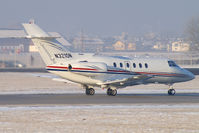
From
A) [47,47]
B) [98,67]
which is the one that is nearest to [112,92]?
[98,67]

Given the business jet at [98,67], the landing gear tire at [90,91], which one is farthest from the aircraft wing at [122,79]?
the landing gear tire at [90,91]

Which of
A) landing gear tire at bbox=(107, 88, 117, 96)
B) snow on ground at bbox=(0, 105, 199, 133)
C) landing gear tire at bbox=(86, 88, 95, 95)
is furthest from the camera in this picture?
landing gear tire at bbox=(86, 88, 95, 95)

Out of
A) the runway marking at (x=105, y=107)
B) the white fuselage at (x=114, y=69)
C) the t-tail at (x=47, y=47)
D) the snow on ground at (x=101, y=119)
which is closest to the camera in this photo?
the snow on ground at (x=101, y=119)

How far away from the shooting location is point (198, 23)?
113500 millimetres

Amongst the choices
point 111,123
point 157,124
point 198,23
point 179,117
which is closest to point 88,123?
point 111,123

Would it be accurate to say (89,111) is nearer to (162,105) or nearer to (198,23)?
(162,105)

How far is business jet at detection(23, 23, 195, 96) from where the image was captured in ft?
105

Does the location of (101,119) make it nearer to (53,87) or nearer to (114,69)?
(114,69)

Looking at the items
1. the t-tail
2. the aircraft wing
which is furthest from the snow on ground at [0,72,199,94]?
the t-tail

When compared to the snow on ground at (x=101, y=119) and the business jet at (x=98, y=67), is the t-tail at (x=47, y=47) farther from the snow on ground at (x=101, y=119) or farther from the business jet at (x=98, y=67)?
the snow on ground at (x=101, y=119)

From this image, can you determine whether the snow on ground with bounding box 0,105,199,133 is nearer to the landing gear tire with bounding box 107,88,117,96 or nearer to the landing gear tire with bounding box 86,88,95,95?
the landing gear tire with bounding box 107,88,117,96

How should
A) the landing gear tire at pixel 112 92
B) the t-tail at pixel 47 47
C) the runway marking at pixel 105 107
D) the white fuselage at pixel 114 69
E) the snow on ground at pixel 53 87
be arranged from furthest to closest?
the snow on ground at pixel 53 87, the landing gear tire at pixel 112 92, the white fuselage at pixel 114 69, the t-tail at pixel 47 47, the runway marking at pixel 105 107

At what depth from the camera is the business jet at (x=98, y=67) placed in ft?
105

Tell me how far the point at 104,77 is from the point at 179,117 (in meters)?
11.6
